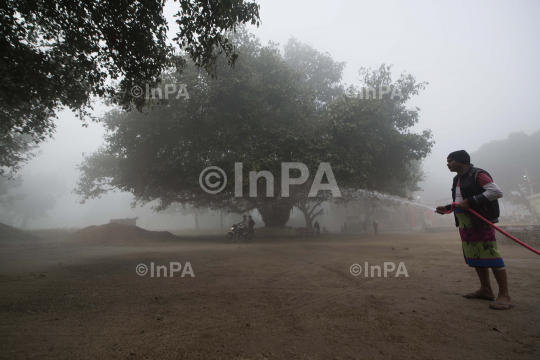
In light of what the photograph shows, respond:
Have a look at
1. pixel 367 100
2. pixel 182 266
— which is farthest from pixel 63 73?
pixel 367 100

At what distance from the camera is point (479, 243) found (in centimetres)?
407

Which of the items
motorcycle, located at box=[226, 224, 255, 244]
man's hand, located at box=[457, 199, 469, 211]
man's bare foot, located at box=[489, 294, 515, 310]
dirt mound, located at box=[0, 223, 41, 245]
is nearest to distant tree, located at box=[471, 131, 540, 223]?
motorcycle, located at box=[226, 224, 255, 244]

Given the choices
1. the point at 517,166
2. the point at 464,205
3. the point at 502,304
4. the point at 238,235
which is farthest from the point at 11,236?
the point at 517,166

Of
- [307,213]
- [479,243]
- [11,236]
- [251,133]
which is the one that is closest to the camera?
[479,243]

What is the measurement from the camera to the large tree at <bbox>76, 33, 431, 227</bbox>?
15.9m

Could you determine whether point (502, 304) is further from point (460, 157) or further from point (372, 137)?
point (372, 137)

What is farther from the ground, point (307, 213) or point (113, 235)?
point (307, 213)

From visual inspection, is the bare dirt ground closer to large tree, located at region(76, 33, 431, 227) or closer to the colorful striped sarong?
the colorful striped sarong

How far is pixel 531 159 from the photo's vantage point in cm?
4775

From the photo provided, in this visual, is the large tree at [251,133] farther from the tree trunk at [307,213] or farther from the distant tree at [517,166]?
the distant tree at [517,166]

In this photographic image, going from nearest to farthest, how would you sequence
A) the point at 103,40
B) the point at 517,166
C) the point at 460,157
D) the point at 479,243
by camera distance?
the point at 479,243, the point at 460,157, the point at 103,40, the point at 517,166

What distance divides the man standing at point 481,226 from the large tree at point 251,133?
11249 millimetres

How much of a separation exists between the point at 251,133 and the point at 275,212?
30.8 ft

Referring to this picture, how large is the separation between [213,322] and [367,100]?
17350 millimetres
